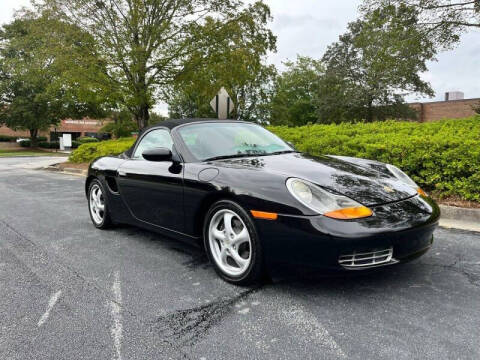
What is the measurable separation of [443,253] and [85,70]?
12105 mm

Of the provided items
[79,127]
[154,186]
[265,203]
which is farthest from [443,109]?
[79,127]

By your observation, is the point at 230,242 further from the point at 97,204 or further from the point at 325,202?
the point at 97,204

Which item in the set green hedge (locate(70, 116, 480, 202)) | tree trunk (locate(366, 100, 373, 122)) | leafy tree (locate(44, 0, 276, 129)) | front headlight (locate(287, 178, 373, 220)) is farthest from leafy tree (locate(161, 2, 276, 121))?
tree trunk (locate(366, 100, 373, 122))

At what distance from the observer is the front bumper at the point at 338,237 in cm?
232

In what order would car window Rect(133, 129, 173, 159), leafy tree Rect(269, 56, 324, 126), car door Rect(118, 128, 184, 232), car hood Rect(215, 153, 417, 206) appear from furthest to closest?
1. leafy tree Rect(269, 56, 324, 126)
2. car window Rect(133, 129, 173, 159)
3. car door Rect(118, 128, 184, 232)
4. car hood Rect(215, 153, 417, 206)

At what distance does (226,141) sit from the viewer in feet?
11.6

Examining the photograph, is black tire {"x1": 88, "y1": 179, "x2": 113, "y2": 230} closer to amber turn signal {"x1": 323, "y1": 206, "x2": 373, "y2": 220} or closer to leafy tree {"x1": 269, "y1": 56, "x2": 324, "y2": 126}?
amber turn signal {"x1": 323, "y1": 206, "x2": 373, "y2": 220}

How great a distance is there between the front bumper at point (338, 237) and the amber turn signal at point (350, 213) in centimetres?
3

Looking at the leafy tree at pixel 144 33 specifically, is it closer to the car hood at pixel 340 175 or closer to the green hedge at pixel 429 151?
the green hedge at pixel 429 151

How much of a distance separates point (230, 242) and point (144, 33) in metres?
12.1

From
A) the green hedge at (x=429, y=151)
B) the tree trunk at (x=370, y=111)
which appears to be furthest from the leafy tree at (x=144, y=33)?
the tree trunk at (x=370, y=111)

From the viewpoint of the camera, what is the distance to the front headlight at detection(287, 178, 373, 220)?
2.39m

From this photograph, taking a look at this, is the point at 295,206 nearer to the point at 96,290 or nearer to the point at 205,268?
the point at 205,268

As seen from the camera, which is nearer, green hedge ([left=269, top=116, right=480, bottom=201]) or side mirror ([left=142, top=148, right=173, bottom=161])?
side mirror ([left=142, top=148, right=173, bottom=161])
